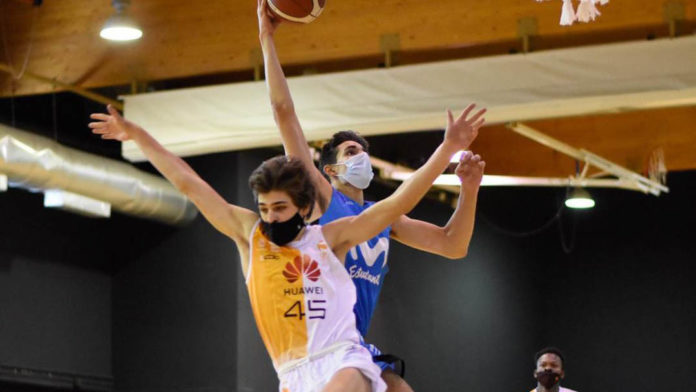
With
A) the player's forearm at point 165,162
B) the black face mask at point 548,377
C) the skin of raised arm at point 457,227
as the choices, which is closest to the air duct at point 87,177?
the black face mask at point 548,377

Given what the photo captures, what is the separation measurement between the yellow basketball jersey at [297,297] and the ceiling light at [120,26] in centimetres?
563

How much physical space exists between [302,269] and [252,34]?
6.43m

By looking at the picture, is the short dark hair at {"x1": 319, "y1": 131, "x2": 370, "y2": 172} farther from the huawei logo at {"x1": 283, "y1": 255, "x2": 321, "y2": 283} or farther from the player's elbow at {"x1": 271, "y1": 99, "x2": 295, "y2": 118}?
the huawei logo at {"x1": 283, "y1": 255, "x2": 321, "y2": 283}

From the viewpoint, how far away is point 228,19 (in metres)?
9.86

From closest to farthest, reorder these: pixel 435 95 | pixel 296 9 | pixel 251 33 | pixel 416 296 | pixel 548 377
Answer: pixel 296 9 → pixel 548 377 → pixel 435 95 → pixel 251 33 → pixel 416 296

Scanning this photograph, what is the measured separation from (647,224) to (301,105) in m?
7.58

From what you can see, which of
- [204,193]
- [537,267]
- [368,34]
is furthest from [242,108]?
[537,267]

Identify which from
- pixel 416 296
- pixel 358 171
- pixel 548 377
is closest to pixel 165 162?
pixel 358 171

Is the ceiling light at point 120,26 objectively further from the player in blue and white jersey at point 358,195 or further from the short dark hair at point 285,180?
the short dark hair at point 285,180

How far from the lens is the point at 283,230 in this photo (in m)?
3.73

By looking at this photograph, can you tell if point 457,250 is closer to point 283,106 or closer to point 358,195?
point 358,195

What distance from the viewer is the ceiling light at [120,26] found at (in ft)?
29.8

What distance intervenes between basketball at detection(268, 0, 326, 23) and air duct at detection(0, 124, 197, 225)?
5098 millimetres

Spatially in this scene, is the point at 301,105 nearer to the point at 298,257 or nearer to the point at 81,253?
the point at 81,253
